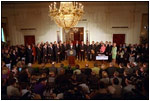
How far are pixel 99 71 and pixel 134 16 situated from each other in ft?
24.1

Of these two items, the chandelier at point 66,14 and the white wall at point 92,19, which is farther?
the white wall at point 92,19

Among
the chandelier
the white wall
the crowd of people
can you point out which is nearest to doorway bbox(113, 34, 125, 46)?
the white wall

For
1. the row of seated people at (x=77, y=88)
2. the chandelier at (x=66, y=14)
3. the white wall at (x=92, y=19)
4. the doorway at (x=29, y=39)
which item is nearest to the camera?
the row of seated people at (x=77, y=88)

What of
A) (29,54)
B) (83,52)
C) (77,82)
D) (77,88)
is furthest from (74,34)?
(77,88)

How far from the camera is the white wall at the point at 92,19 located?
432 inches

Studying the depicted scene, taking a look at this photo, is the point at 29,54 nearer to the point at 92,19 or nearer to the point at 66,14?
the point at 66,14

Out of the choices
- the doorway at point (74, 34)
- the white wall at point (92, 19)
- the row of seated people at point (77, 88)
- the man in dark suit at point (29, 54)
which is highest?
the white wall at point (92, 19)

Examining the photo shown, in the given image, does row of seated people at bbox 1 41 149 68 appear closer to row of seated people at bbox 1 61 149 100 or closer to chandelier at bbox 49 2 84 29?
row of seated people at bbox 1 61 149 100

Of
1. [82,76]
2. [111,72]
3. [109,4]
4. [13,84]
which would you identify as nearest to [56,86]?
[82,76]

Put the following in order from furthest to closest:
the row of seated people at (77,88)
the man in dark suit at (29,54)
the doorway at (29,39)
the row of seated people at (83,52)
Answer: the doorway at (29,39), the man in dark suit at (29,54), the row of seated people at (83,52), the row of seated people at (77,88)

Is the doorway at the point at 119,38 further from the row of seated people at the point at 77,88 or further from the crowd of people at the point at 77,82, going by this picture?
the row of seated people at the point at 77,88

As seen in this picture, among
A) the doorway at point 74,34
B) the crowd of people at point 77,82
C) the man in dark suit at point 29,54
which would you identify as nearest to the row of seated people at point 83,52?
the man in dark suit at point 29,54

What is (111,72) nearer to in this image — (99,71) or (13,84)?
(99,71)

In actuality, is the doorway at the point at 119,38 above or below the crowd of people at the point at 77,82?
above
